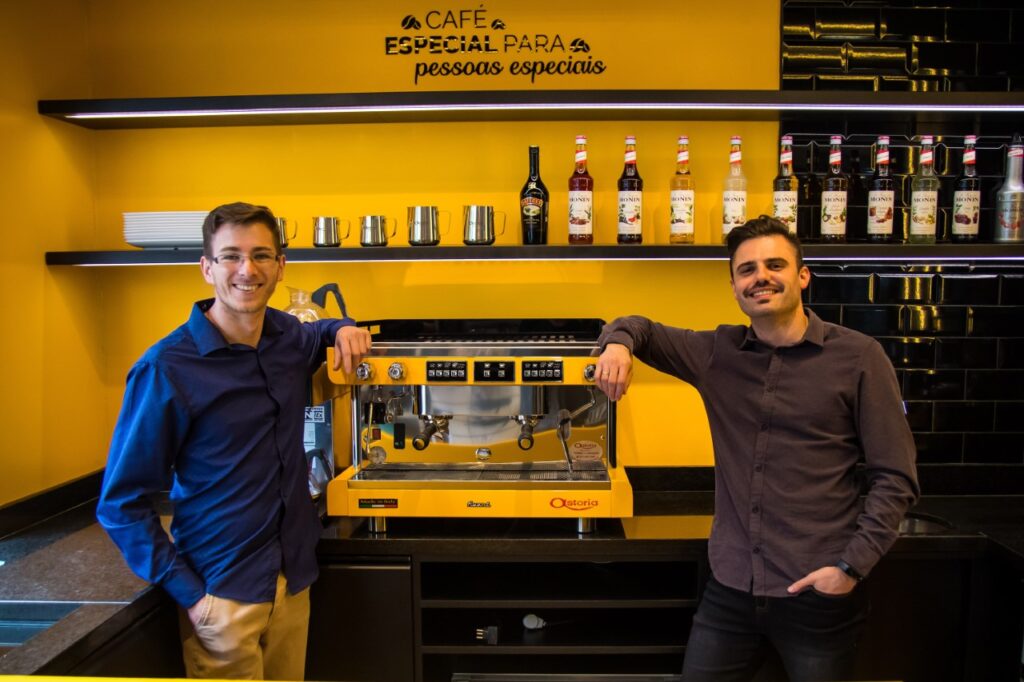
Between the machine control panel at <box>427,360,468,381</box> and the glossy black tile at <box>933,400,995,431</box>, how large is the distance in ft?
5.23

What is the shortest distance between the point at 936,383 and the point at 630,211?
1170 mm

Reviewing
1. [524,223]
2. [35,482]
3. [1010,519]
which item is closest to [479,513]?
[524,223]

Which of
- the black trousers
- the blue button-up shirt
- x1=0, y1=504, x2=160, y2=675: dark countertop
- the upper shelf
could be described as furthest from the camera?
the upper shelf

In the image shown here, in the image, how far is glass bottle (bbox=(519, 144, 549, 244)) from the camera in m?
2.18

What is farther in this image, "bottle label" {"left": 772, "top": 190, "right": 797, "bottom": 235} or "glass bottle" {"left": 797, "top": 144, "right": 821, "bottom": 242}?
"glass bottle" {"left": 797, "top": 144, "right": 821, "bottom": 242}

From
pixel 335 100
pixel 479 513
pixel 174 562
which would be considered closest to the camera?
pixel 174 562

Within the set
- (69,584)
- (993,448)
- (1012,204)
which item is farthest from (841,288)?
(69,584)

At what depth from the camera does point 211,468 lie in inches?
59.1

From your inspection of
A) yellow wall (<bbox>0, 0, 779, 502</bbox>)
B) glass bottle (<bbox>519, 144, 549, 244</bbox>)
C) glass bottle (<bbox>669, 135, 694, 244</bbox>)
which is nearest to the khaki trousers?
yellow wall (<bbox>0, 0, 779, 502</bbox>)

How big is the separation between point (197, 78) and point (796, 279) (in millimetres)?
1956

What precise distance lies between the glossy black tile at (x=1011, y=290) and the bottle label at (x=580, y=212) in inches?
53.4

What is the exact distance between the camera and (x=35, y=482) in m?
2.13

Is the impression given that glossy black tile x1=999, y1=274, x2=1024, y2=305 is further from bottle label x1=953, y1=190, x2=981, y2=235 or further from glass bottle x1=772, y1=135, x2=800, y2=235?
glass bottle x1=772, y1=135, x2=800, y2=235

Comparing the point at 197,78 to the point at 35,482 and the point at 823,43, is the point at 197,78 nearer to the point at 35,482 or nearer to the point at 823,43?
the point at 35,482
